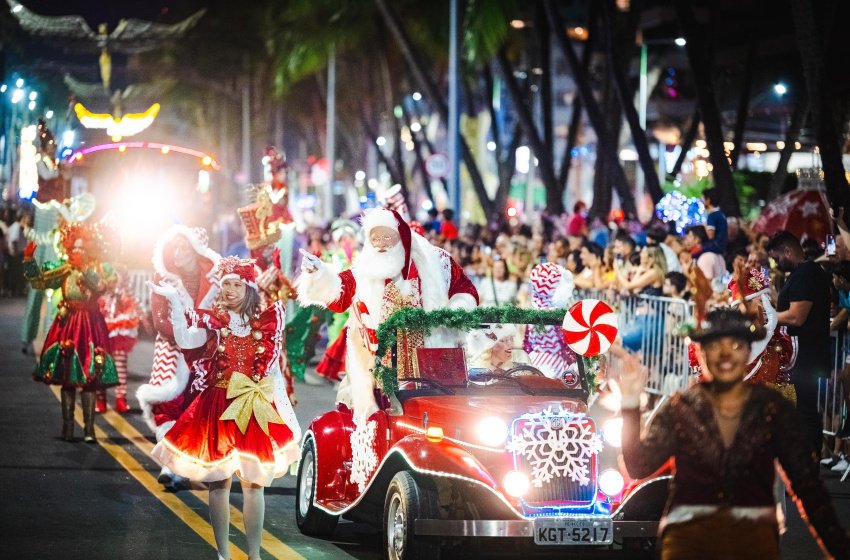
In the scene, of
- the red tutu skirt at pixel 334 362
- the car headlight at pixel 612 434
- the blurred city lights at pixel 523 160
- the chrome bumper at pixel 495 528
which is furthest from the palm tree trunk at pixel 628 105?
the blurred city lights at pixel 523 160

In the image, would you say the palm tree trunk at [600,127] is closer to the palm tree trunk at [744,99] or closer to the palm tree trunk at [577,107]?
the palm tree trunk at [744,99]

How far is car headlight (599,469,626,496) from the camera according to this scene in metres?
6.42

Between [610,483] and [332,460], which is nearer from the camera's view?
[610,483]

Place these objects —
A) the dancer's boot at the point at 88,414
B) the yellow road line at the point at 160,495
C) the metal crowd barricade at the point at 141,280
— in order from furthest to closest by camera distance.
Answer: the metal crowd barricade at the point at 141,280 < the dancer's boot at the point at 88,414 < the yellow road line at the point at 160,495

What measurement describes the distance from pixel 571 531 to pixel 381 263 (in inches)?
103

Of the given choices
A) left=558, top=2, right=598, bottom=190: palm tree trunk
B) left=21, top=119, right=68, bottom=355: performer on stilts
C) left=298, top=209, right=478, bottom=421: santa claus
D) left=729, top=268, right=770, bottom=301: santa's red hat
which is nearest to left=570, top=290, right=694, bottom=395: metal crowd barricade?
left=729, top=268, right=770, bottom=301: santa's red hat

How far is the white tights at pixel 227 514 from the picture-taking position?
6.67 meters

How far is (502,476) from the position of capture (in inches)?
253

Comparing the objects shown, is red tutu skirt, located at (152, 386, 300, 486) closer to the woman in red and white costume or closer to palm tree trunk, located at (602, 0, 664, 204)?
the woman in red and white costume

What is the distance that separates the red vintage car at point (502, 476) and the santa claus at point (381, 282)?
3.15 ft

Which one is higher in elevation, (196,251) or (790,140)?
(790,140)

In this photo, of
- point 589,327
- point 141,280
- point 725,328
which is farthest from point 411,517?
point 141,280

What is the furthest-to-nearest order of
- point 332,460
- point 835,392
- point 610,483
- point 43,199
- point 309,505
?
point 43,199 < point 835,392 < point 309,505 < point 332,460 < point 610,483

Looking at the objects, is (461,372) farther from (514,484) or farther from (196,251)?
(196,251)
